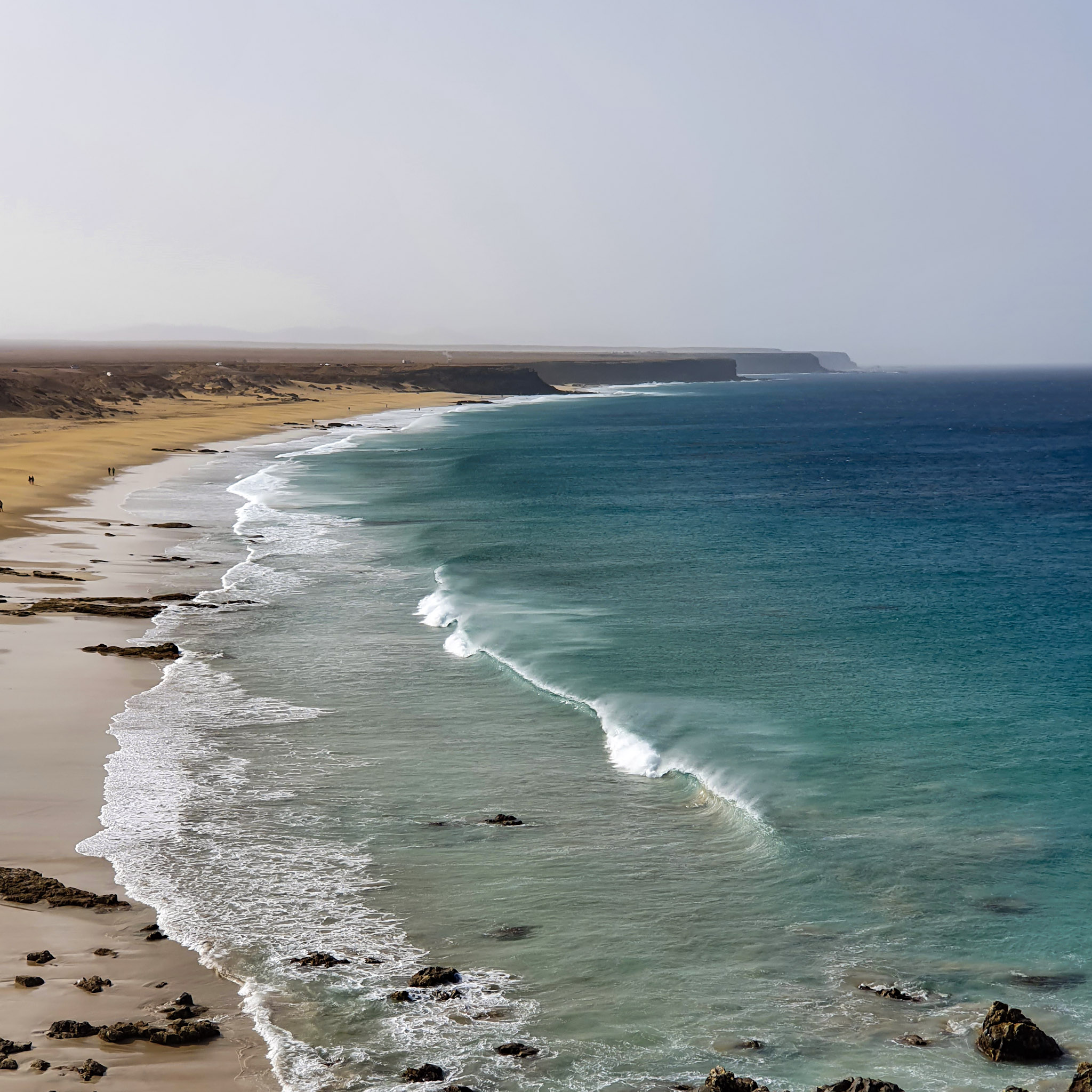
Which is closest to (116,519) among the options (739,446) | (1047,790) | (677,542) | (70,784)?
(677,542)

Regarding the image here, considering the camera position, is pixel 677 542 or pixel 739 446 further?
pixel 739 446

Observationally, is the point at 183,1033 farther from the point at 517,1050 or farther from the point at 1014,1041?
the point at 1014,1041

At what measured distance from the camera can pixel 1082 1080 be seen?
10961 mm

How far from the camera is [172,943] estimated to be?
13672 millimetres

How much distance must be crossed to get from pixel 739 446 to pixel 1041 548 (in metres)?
57.0

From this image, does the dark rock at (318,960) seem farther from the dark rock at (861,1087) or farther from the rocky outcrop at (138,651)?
the rocky outcrop at (138,651)

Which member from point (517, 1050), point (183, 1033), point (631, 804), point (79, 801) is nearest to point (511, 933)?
point (517, 1050)

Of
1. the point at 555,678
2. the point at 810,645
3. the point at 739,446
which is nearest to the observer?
the point at 555,678

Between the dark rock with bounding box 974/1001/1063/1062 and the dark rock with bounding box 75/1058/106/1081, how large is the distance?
26.5ft

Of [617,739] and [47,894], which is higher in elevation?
[617,739]

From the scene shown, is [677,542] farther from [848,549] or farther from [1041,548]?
[1041,548]

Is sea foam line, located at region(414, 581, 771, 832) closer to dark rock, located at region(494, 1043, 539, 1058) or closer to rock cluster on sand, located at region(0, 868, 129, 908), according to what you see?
dark rock, located at region(494, 1043, 539, 1058)

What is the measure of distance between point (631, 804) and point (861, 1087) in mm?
8243

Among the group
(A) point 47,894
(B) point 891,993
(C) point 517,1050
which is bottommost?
(C) point 517,1050
